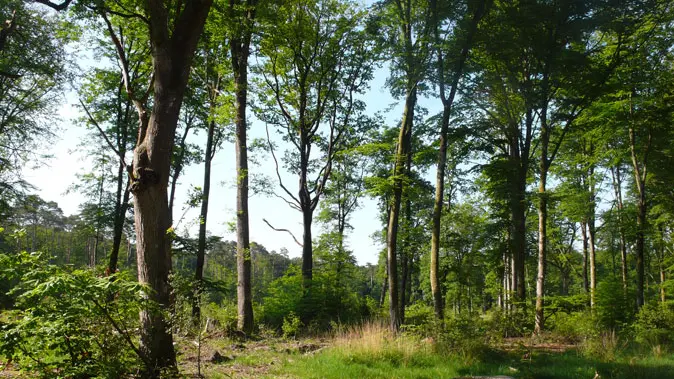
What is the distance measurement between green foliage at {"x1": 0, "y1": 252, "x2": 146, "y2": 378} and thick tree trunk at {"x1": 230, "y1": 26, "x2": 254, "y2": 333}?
6.85 metres

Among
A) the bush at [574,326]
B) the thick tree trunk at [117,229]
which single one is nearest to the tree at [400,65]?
the bush at [574,326]

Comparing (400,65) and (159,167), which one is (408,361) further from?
(400,65)

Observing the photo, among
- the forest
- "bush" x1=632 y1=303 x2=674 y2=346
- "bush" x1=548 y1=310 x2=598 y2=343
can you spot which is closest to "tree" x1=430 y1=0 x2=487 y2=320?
the forest

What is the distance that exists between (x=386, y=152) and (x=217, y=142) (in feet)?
29.6

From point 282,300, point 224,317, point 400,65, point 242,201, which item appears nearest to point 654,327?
point 400,65

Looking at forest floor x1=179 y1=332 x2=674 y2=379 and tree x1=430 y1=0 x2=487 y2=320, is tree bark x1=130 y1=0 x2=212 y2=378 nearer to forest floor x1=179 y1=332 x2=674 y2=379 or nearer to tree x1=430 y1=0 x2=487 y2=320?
forest floor x1=179 y1=332 x2=674 y2=379

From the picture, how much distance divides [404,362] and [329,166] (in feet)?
35.6

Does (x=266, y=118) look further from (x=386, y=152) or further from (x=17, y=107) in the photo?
(x=17, y=107)

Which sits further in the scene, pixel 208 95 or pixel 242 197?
pixel 208 95

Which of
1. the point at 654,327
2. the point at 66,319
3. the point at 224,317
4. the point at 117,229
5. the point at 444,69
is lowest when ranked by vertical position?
→ the point at 654,327

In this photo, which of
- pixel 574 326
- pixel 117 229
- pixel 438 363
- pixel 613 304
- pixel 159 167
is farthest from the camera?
pixel 117 229

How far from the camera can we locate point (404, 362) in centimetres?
750

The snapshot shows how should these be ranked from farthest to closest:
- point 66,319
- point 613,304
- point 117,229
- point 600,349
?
point 117,229, point 613,304, point 600,349, point 66,319

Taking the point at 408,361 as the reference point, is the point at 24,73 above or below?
above
